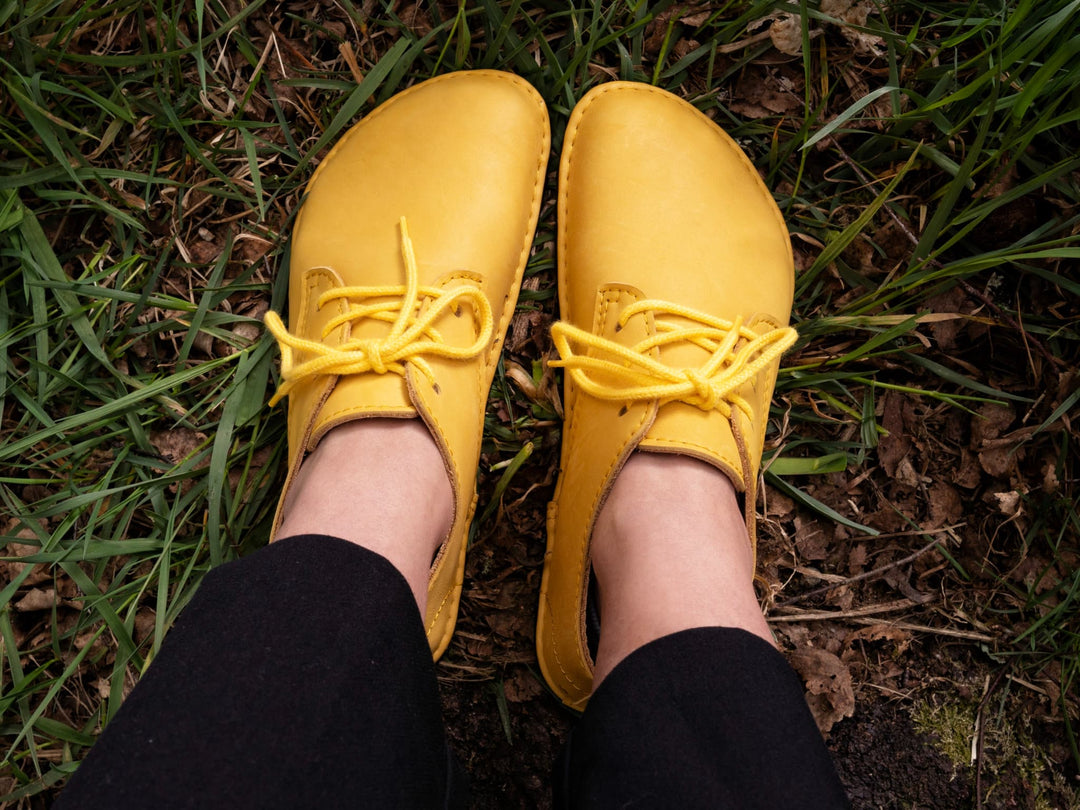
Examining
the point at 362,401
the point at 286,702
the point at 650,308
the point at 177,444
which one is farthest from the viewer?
the point at 177,444

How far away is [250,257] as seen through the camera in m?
1.65

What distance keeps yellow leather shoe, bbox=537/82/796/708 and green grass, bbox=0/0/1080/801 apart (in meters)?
Answer: 0.10

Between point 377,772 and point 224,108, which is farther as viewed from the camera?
point 224,108

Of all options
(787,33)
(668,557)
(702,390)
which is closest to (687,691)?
(668,557)

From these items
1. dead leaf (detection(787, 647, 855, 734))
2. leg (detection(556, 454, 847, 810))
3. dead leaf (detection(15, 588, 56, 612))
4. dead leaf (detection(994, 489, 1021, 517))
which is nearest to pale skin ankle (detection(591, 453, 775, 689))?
leg (detection(556, 454, 847, 810))

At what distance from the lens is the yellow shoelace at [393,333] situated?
136 cm

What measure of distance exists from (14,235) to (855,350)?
6.21 feet

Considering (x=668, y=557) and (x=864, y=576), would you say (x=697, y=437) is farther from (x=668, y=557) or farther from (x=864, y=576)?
(x=864, y=576)

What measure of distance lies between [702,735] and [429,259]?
3.54 feet

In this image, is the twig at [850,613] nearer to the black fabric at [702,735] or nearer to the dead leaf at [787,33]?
the black fabric at [702,735]

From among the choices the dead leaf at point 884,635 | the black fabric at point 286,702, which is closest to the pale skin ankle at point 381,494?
the black fabric at point 286,702

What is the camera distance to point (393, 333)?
1.40m

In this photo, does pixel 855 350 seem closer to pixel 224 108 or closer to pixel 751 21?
pixel 751 21

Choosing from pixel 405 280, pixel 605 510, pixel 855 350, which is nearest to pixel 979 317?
pixel 855 350
